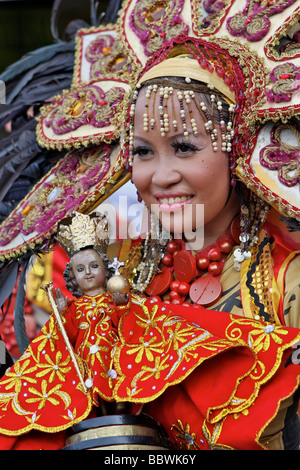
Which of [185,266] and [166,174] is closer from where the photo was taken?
[166,174]

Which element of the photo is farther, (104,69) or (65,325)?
(104,69)

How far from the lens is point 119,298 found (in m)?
2.48

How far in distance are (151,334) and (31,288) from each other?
3.16 ft

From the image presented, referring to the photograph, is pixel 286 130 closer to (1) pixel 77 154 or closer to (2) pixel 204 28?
(2) pixel 204 28

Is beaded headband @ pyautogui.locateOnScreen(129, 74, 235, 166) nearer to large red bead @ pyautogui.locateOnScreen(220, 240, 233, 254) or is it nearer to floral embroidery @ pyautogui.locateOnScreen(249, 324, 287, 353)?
large red bead @ pyautogui.locateOnScreen(220, 240, 233, 254)

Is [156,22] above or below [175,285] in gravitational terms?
above

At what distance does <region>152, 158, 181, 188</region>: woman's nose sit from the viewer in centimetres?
276

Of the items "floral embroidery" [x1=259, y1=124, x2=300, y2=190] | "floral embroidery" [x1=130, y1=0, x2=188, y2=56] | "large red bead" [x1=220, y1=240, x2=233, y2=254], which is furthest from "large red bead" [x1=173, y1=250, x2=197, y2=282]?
"floral embroidery" [x1=130, y1=0, x2=188, y2=56]

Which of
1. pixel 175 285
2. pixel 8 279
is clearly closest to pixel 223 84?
pixel 175 285

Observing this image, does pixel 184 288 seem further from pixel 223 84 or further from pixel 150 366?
pixel 223 84

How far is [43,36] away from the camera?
15.0 ft

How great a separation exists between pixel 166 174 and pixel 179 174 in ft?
0.15

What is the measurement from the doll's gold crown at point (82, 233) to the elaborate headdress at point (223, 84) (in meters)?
0.32
